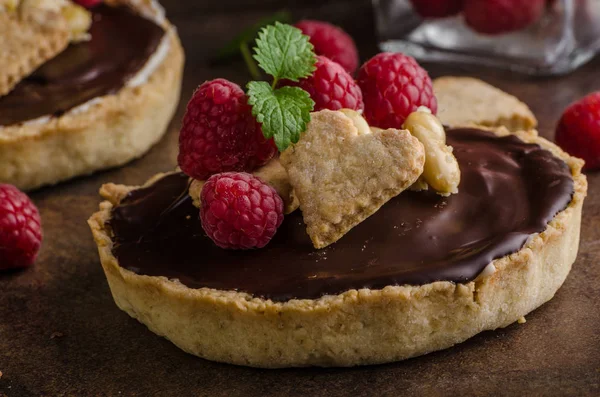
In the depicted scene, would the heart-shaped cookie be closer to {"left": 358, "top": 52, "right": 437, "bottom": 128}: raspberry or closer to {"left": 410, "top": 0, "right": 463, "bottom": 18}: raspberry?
{"left": 358, "top": 52, "right": 437, "bottom": 128}: raspberry

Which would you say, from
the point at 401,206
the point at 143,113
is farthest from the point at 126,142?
the point at 401,206

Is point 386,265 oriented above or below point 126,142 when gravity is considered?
above

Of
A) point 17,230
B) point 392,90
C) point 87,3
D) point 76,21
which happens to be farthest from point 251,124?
point 87,3

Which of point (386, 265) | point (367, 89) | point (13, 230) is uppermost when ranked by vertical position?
point (367, 89)

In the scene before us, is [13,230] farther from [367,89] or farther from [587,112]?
[587,112]

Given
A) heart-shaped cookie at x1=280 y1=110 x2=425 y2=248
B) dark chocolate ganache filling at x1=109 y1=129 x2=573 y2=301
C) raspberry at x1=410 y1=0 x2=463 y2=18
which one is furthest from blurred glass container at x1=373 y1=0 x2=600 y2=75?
heart-shaped cookie at x1=280 y1=110 x2=425 y2=248

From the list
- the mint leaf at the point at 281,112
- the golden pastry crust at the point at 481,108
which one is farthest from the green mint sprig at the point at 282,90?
the golden pastry crust at the point at 481,108

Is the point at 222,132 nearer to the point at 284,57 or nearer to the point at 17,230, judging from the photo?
the point at 284,57
